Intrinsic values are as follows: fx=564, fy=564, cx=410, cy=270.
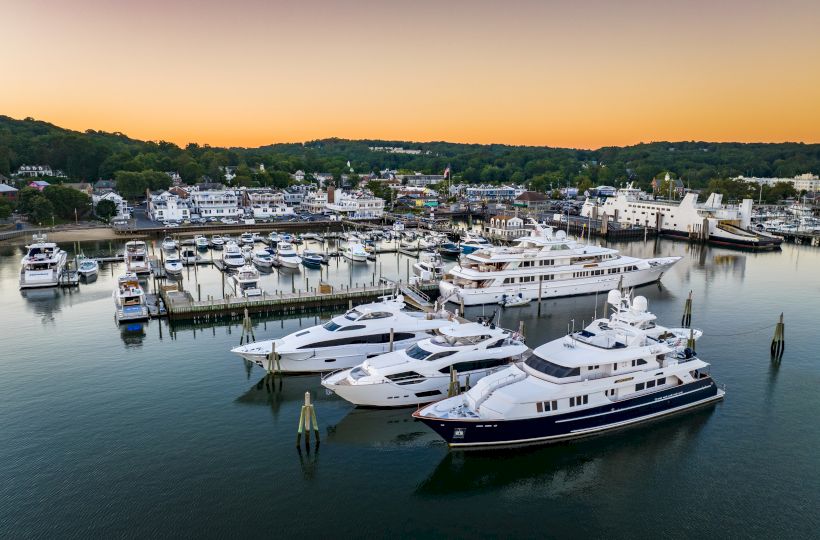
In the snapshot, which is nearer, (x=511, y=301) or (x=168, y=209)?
(x=511, y=301)

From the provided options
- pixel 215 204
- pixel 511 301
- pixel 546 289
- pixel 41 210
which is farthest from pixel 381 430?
pixel 215 204

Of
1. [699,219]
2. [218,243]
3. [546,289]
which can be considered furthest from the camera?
[699,219]

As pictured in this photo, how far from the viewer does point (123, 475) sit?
20.7m

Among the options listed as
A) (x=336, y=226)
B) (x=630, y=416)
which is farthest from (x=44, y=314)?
(x=336, y=226)

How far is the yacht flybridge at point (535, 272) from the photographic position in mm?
44188

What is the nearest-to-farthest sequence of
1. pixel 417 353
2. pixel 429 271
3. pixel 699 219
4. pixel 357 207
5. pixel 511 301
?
pixel 417 353 < pixel 511 301 < pixel 429 271 < pixel 699 219 < pixel 357 207

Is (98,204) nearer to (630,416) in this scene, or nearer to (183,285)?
(183,285)

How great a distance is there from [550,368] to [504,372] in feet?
6.52

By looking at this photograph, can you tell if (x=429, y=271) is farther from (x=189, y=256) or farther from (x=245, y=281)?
(x=189, y=256)

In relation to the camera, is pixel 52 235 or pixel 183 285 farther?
pixel 52 235

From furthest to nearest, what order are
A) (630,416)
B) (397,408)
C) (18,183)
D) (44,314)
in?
1. (18,183)
2. (44,314)
3. (397,408)
4. (630,416)

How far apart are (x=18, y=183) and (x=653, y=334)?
4950 inches

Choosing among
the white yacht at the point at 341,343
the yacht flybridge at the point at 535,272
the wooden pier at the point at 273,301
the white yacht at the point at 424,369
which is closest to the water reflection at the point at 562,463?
the white yacht at the point at 424,369

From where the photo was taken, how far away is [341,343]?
29.4m
